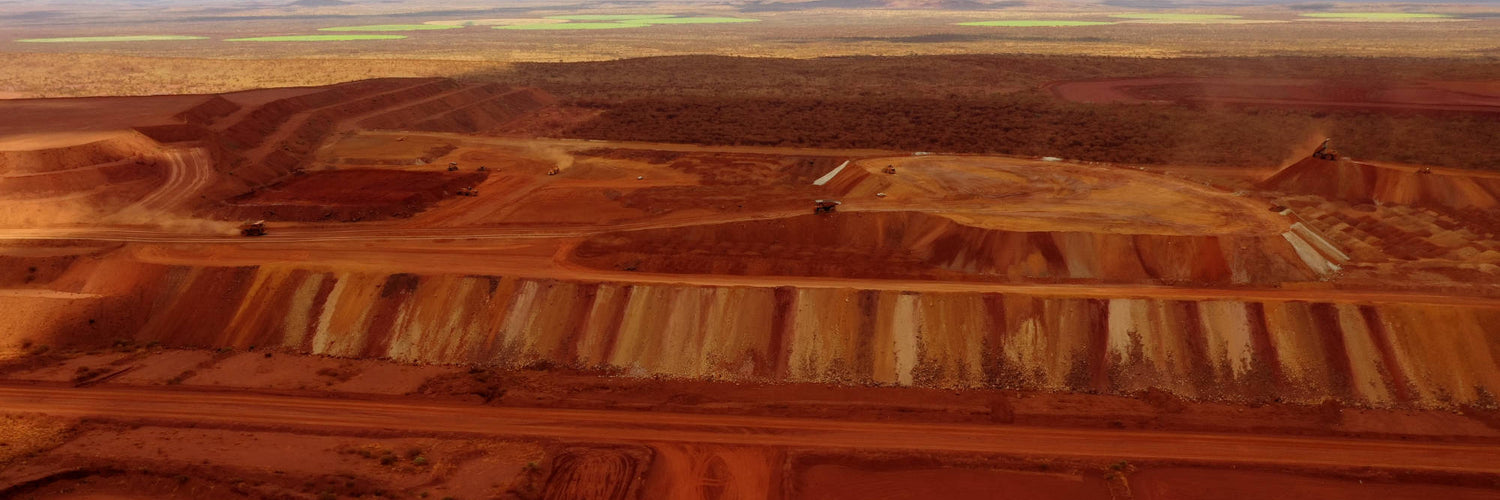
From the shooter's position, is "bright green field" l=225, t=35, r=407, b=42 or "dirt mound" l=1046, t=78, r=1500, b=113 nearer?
"dirt mound" l=1046, t=78, r=1500, b=113

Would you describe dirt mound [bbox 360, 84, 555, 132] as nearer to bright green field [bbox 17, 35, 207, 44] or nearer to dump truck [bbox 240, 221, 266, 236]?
dump truck [bbox 240, 221, 266, 236]

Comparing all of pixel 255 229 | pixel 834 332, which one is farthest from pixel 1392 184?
pixel 255 229

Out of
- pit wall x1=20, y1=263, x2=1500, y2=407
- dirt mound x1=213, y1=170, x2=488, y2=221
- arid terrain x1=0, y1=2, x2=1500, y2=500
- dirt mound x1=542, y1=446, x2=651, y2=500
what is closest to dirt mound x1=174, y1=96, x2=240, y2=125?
arid terrain x1=0, y1=2, x2=1500, y2=500

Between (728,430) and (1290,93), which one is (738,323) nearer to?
(728,430)

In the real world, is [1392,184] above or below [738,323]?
above

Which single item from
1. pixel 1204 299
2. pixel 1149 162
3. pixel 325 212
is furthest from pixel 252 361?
pixel 1149 162

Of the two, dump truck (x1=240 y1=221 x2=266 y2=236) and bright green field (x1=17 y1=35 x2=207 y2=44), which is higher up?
bright green field (x1=17 y1=35 x2=207 y2=44)

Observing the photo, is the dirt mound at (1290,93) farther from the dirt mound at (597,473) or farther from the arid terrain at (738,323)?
the dirt mound at (597,473)
